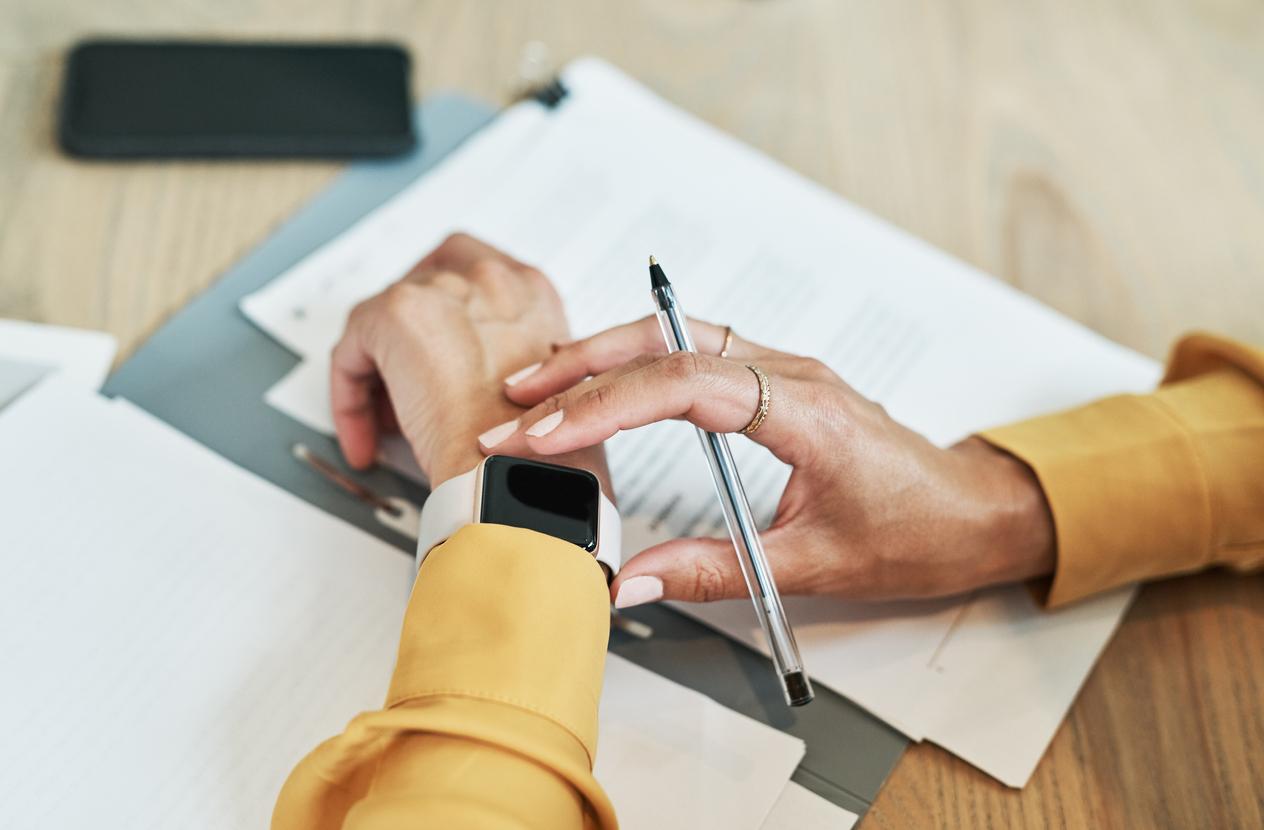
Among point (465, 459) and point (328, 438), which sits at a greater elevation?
point (465, 459)

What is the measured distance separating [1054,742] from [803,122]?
69 centimetres

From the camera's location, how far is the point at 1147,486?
764 millimetres

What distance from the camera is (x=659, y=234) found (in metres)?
1.00

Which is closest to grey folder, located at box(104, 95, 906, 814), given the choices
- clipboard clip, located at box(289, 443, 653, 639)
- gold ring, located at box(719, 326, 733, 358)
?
clipboard clip, located at box(289, 443, 653, 639)

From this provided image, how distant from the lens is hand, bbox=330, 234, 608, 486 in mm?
729

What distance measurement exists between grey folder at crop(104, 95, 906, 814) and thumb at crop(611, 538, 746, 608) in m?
0.06

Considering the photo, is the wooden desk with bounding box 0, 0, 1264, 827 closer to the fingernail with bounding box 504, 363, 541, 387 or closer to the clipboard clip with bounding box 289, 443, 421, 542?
the clipboard clip with bounding box 289, 443, 421, 542

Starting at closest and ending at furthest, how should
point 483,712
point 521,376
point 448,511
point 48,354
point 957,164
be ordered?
point 483,712 < point 448,511 < point 521,376 < point 48,354 < point 957,164

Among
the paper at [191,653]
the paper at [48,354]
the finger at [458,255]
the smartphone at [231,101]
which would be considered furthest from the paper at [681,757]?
the smartphone at [231,101]

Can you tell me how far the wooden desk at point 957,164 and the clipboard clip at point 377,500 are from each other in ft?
0.65

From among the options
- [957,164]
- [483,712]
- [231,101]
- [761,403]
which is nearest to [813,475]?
[761,403]

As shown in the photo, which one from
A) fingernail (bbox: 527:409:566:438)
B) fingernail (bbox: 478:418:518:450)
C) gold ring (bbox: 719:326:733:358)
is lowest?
fingernail (bbox: 478:418:518:450)

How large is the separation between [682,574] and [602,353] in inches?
6.6

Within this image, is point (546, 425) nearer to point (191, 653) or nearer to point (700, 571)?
point (700, 571)
